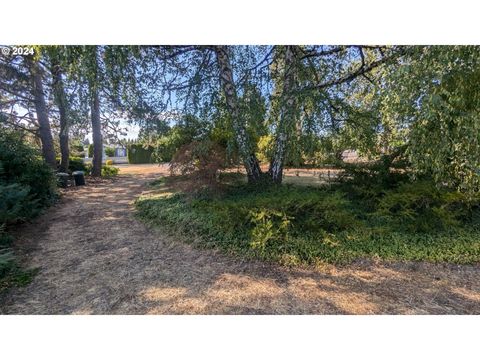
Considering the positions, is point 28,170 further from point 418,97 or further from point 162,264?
point 418,97

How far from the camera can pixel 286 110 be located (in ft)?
9.56

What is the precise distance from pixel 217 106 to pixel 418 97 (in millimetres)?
2290

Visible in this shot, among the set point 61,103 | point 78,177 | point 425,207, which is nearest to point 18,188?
point 61,103

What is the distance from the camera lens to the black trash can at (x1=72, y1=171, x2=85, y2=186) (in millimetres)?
6047

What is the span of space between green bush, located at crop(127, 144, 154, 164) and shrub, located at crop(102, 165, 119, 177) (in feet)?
2.99

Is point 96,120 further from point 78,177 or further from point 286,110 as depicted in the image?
point 78,177

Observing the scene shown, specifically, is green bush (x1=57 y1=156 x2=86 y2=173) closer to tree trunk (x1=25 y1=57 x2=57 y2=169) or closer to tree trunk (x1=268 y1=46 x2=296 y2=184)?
tree trunk (x1=25 y1=57 x2=57 y2=169)

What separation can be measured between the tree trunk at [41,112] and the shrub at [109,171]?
101 cm

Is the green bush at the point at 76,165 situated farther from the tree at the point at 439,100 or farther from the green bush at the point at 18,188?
the tree at the point at 439,100

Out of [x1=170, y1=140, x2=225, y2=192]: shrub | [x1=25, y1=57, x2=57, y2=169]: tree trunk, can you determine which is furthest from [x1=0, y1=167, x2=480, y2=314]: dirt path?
[x1=25, y1=57, x2=57, y2=169]: tree trunk

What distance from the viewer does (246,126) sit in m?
3.16

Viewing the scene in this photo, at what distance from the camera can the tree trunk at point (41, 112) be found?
3.21 metres

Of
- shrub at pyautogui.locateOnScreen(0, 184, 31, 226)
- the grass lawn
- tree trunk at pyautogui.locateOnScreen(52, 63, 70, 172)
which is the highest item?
tree trunk at pyautogui.locateOnScreen(52, 63, 70, 172)
